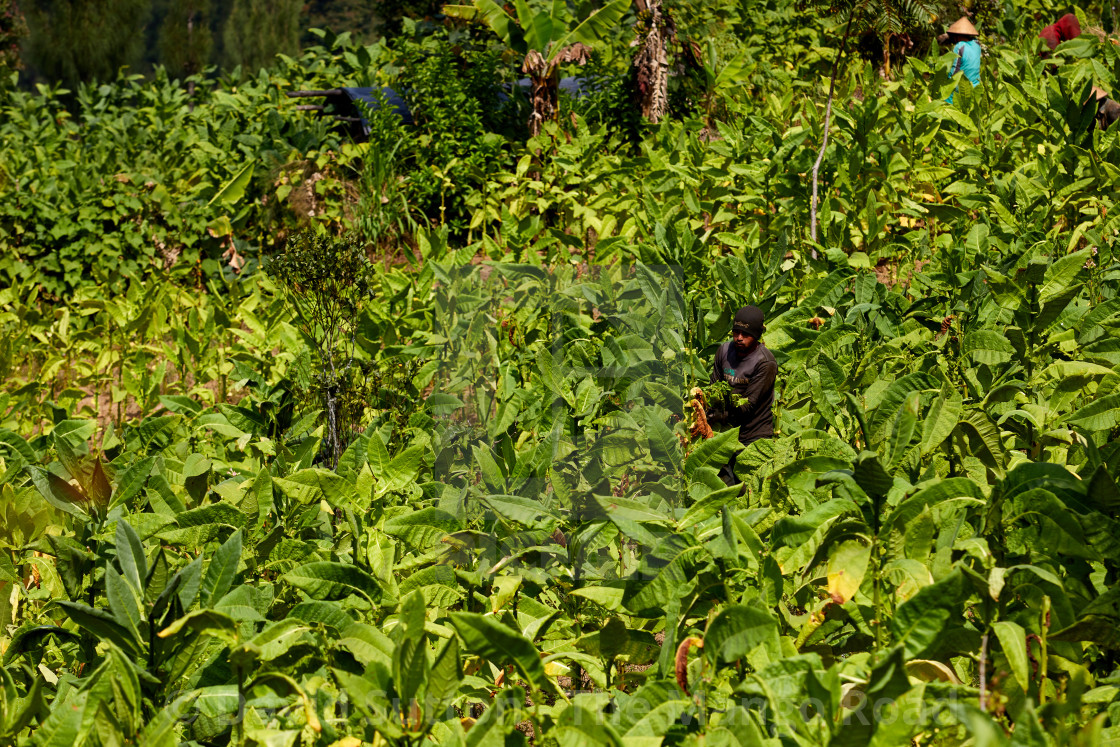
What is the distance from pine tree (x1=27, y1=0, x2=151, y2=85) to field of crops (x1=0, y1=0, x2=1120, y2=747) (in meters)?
19.0

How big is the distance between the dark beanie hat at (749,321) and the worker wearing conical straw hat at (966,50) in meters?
5.80

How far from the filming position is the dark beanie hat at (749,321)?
415 centimetres

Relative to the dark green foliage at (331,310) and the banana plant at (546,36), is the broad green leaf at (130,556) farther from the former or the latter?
the banana plant at (546,36)

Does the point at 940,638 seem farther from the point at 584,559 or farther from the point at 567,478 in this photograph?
the point at 567,478

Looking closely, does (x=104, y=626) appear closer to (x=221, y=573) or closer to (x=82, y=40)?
(x=221, y=573)

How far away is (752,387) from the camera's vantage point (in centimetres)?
423

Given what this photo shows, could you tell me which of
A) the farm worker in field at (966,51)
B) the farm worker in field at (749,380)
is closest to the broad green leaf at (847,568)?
the farm worker in field at (749,380)

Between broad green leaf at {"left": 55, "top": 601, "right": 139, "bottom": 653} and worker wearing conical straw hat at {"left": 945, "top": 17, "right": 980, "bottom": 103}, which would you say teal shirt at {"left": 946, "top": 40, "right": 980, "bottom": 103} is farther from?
broad green leaf at {"left": 55, "top": 601, "right": 139, "bottom": 653}

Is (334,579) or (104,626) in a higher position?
(104,626)

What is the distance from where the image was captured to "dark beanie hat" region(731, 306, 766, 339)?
4.15 m

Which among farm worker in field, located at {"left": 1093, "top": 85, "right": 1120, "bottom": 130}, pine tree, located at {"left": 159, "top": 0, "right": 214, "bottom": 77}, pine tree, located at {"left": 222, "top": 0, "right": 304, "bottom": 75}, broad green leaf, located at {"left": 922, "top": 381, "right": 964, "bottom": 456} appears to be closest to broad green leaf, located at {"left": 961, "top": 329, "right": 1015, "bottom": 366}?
broad green leaf, located at {"left": 922, "top": 381, "right": 964, "bottom": 456}

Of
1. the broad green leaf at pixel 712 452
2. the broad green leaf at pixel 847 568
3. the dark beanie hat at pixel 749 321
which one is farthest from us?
the dark beanie hat at pixel 749 321

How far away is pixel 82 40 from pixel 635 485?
974 inches

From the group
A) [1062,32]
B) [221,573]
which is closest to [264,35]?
[1062,32]
